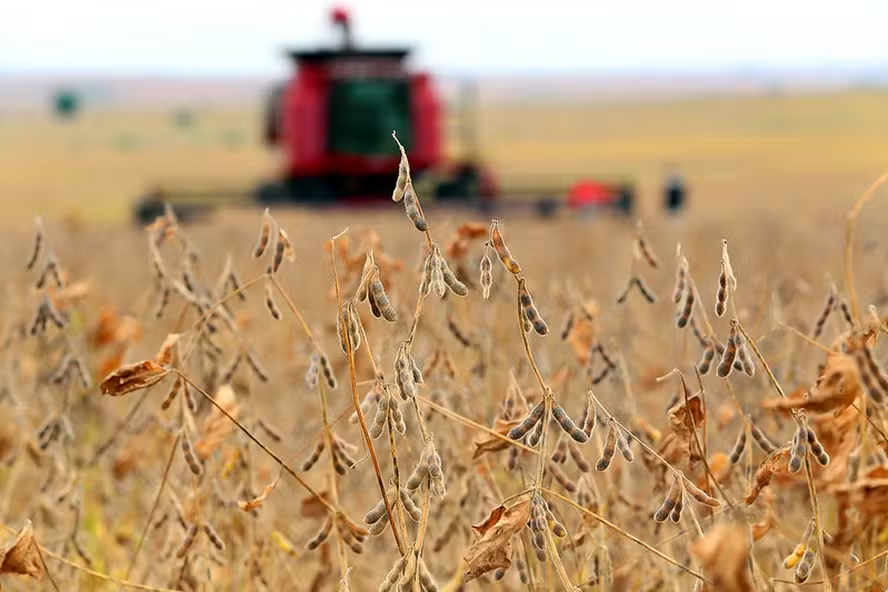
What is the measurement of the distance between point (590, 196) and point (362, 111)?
401 cm

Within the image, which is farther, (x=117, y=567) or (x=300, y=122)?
(x=300, y=122)

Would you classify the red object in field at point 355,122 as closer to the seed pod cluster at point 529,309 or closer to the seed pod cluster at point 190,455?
the seed pod cluster at point 190,455

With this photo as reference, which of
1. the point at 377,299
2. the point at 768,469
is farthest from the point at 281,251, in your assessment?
the point at 768,469

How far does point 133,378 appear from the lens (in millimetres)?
1586

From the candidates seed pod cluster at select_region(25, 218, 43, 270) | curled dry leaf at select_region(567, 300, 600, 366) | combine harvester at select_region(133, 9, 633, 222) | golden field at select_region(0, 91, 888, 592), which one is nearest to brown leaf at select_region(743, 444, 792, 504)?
golden field at select_region(0, 91, 888, 592)

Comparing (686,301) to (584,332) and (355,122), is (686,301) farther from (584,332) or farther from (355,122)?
(355,122)

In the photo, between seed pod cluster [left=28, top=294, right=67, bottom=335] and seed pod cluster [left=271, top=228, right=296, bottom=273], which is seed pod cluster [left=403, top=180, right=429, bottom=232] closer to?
seed pod cluster [left=271, top=228, right=296, bottom=273]

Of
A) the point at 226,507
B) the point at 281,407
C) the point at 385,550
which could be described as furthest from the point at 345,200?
the point at 226,507

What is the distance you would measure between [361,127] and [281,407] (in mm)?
12898

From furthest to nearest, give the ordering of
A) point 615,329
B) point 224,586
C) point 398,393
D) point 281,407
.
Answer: point 281,407 < point 615,329 < point 224,586 < point 398,393

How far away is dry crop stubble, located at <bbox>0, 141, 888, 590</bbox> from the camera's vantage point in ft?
4.81

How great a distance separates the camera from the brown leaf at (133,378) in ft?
5.16

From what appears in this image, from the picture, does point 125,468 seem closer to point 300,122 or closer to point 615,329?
point 615,329

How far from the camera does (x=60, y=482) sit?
261 centimetres
